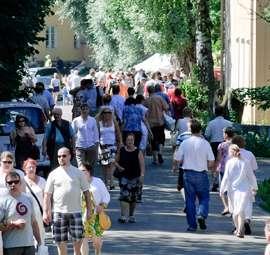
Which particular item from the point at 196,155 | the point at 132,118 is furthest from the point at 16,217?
the point at 132,118

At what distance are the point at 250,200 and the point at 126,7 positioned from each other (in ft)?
107

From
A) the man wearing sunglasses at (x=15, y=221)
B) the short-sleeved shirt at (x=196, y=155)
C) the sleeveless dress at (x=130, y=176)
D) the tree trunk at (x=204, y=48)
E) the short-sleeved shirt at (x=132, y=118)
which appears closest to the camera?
the man wearing sunglasses at (x=15, y=221)

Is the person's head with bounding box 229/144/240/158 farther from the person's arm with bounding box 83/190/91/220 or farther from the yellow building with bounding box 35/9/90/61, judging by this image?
the yellow building with bounding box 35/9/90/61

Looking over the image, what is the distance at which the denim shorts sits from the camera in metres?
13.7

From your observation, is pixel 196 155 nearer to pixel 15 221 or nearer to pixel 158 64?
pixel 15 221

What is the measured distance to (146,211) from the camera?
768 inches

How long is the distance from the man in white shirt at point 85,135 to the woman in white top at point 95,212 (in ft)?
20.5

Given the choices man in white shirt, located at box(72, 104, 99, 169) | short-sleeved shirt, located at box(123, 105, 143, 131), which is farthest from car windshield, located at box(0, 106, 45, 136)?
man in white shirt, located at box(72, 104, 99, 169)

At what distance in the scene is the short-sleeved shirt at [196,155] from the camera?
17.3m

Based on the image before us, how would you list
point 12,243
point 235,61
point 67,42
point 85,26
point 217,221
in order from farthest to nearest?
point 67,42
point 85,26
point 235,61
point 217,221
point 12,243

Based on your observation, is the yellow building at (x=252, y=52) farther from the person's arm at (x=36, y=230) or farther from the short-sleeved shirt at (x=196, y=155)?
the person's arm at (x=36, y=230)

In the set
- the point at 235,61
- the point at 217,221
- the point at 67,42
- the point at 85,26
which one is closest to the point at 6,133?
the point at 217,221

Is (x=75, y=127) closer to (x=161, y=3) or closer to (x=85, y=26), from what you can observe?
(x=161, y=3)

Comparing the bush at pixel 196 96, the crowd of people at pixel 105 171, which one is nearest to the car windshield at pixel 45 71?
the bush at pixel 196 96
